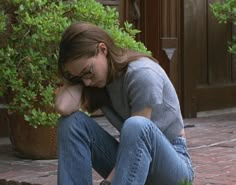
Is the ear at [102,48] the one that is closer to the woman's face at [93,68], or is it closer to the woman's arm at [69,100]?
the woman's face at [93,68]

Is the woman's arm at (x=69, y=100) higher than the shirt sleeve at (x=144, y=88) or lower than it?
lower

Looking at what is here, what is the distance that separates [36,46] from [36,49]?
33 mm

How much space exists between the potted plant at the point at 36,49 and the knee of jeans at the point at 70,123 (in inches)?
55.4

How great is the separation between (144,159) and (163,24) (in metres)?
4.74

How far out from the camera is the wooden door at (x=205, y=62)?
8047 millimetres

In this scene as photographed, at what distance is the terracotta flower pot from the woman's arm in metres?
1.59

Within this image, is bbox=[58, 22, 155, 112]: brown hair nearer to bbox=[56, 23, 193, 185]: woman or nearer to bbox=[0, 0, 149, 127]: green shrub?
bbox=[56, 23, 193, 185]: woman

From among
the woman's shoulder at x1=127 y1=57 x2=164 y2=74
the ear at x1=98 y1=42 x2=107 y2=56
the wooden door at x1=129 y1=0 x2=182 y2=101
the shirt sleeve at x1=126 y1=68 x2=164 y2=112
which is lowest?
the wooden door at x1=129 y1=0 x2=182 y2=101

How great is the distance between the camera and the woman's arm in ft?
11.0

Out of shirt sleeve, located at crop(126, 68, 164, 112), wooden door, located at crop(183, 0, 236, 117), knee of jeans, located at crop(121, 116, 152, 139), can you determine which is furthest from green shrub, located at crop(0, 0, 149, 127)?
wooden door, located at crop(183, 0, 236, 117)

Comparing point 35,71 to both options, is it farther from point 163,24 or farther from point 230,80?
point 230,80

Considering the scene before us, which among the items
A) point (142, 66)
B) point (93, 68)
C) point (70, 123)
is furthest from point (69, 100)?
point (142, 66)

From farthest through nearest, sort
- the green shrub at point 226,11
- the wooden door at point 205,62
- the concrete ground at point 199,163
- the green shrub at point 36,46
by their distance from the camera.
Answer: the wooden door at point 205,62, the green shrub at point 226,11, the green shrub at point 36,46, the concrete ground at point 199,163

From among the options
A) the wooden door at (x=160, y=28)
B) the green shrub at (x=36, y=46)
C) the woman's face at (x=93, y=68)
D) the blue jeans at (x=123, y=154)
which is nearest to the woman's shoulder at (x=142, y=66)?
the woman's face at (x=93, y=68)
